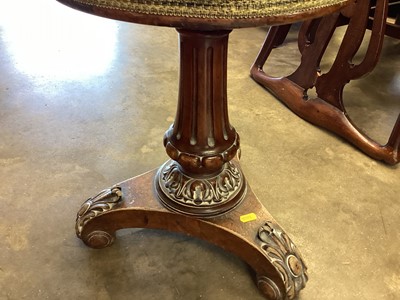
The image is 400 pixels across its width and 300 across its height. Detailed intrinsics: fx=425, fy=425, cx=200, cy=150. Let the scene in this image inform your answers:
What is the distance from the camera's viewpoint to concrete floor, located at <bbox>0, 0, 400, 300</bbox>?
95cm

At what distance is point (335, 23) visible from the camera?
1.38m

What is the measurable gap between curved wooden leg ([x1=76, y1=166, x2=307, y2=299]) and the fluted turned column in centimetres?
3

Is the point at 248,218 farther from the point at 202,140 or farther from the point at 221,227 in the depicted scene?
the point at 202,140

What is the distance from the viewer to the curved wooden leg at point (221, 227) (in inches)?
34.3

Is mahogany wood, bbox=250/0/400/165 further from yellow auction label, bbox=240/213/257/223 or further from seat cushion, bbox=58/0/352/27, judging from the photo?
seat cushion, bbox=58/0/352/27

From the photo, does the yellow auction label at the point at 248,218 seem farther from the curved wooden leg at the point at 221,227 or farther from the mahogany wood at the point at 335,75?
the mahogany wood at the point at 335,75

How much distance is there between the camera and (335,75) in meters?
1.41

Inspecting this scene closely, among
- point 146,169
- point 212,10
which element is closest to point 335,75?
point 146,169

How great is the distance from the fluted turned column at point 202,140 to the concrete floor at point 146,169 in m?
0.15

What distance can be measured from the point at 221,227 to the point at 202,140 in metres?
0.19

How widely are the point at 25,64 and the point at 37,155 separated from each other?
68 centimetres

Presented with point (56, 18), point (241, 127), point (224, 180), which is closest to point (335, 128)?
point (241, 127)

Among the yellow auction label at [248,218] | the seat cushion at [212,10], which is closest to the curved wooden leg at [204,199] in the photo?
the yellow auction label at [248,218]

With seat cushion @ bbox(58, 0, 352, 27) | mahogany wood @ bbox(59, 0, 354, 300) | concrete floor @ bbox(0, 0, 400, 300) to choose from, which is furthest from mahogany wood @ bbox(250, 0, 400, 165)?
seat cushion @ bbox(58, 0, 352, 27)
